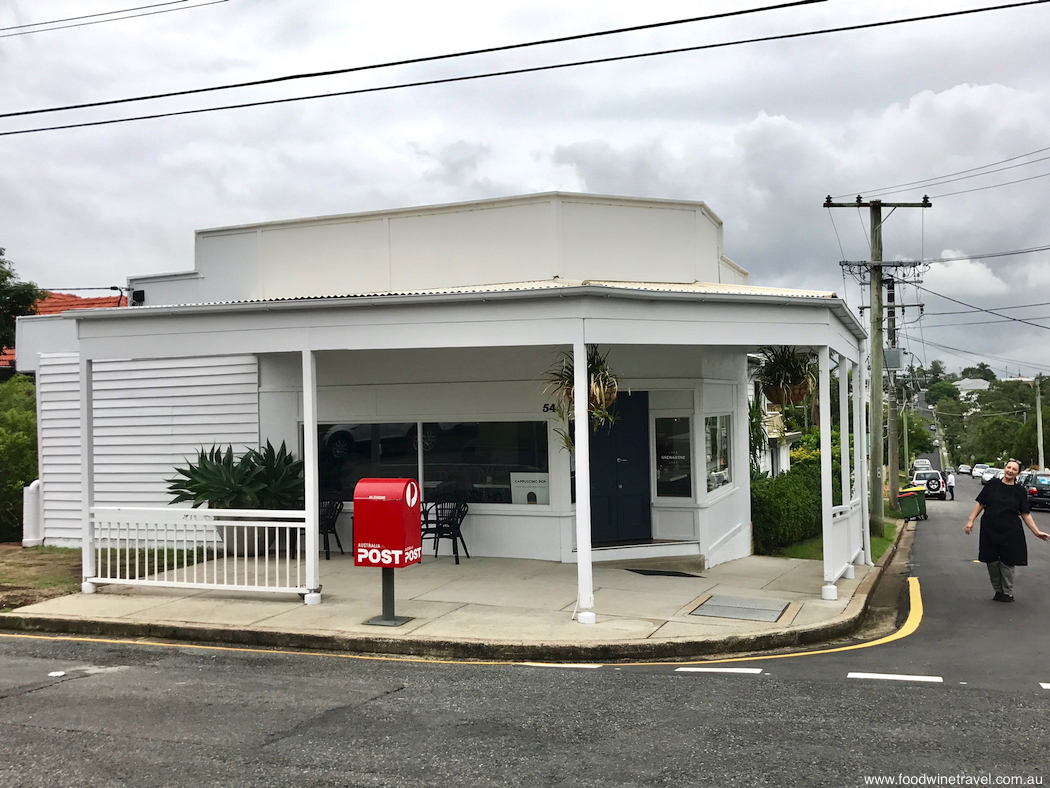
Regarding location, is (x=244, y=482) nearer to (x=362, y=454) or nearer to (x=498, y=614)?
(x=362, y=454)

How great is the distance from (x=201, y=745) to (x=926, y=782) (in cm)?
415

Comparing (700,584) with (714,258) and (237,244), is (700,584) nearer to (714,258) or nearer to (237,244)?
(714,258)

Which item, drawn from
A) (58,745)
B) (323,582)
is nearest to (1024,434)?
(323,582)

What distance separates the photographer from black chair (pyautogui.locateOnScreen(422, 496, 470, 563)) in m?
12.2

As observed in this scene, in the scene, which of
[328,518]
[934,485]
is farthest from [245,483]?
[934,485]

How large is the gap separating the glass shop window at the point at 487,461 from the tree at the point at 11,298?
65.9ft

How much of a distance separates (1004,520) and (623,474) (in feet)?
15.6

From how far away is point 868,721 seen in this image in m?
5.84

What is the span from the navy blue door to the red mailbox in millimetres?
4543

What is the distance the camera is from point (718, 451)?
1377 cm

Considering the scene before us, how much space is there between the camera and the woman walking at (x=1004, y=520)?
1028 cm

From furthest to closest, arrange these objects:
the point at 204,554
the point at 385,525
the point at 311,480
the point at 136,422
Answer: the point at 136,422 < the point at 311,480 < the point at 204,554 < the point at 385,525

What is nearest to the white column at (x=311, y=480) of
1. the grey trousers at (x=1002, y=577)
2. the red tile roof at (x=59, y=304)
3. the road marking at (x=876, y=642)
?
the road marking at (x=876, y=642)

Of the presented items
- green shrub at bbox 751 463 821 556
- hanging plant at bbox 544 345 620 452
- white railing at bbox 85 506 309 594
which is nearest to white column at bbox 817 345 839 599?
hanging plant at bbox 544 345 620 452
